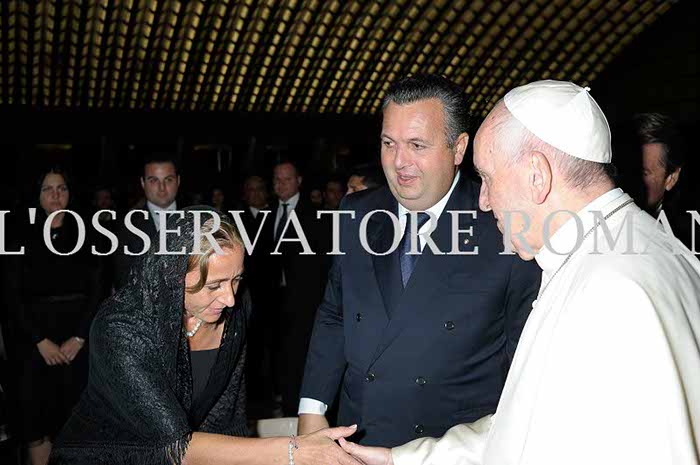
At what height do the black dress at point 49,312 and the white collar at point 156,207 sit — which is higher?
the white collar at point 156,207

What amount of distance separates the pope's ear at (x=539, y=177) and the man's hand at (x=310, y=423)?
1239 millimetres

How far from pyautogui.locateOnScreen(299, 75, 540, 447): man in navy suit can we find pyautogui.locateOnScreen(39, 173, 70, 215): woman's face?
2.79 m

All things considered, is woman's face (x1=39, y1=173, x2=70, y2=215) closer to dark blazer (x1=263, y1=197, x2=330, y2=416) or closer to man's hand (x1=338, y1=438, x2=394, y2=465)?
dark blazer (x1=263, y1=197, x2=330, y2=416)

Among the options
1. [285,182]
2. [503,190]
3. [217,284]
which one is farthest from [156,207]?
[503,190]

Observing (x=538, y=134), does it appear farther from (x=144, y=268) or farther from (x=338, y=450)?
(x=144, y=268)

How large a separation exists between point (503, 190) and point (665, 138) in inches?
67.7

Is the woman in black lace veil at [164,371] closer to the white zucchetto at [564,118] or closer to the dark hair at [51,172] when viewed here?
the white zucchetto at [564,118]

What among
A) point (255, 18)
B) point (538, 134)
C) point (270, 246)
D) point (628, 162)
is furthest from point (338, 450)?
point (255, 18)

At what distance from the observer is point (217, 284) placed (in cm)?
238

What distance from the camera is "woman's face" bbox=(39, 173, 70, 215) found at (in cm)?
462

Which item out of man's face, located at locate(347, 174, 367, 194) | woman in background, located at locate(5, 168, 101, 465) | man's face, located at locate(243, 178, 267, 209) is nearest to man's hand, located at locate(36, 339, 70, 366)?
woman in background, located at locate(5, 168, 101, 465)

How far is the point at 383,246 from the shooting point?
2432 mm

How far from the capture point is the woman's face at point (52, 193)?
4.62 metres

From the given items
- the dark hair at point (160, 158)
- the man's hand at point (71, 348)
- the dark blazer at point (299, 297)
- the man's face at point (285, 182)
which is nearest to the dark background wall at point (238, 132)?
the man's face at point (285, 182)
